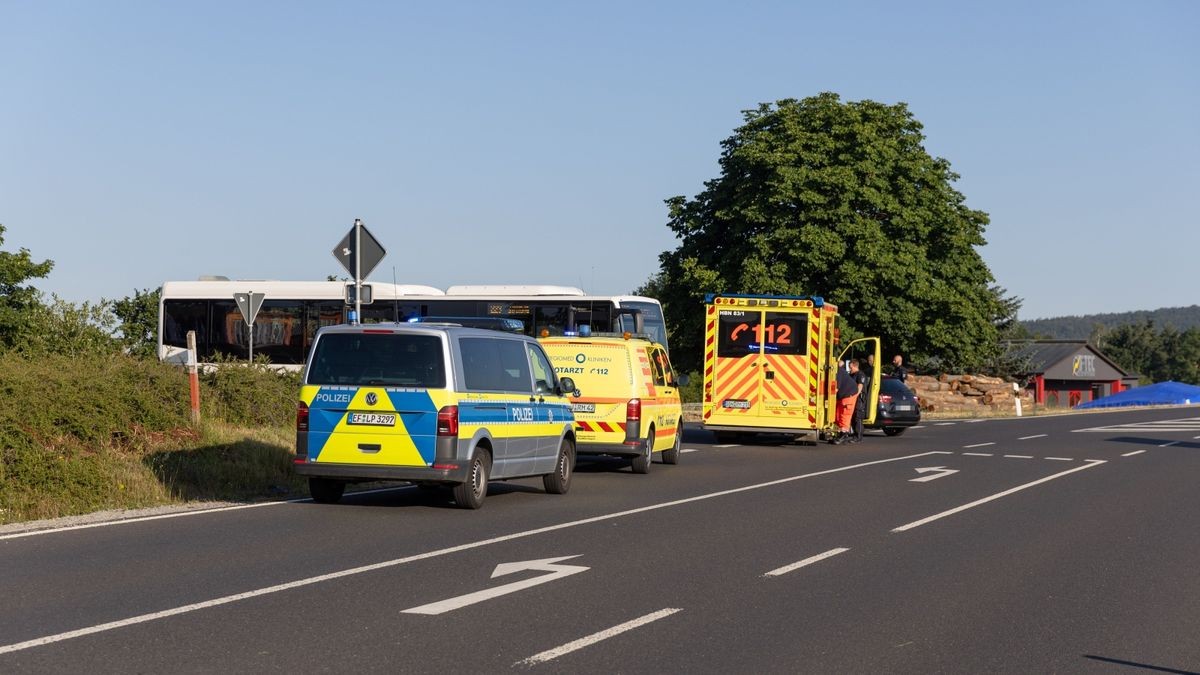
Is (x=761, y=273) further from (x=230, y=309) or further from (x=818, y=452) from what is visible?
(x=818, y=452)

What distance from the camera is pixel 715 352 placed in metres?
28.0

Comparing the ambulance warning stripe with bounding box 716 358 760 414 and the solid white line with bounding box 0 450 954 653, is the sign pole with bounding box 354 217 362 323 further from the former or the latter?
the ambulance warning stripe with bounding box 716 358 760 414

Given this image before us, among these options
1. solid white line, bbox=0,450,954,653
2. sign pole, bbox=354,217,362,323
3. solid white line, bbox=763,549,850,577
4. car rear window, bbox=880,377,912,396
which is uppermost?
sign pole, bbox=354,217,362,323

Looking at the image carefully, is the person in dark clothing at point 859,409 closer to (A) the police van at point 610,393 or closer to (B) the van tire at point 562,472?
(A) the police van at point 610,393

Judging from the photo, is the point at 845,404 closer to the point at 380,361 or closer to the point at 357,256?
the point at 357,256

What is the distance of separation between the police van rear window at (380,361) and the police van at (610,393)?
572 centimetres

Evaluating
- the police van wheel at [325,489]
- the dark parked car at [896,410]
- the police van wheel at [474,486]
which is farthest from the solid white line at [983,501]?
the dark parked car at [896,410]

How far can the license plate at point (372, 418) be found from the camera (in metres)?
14.1

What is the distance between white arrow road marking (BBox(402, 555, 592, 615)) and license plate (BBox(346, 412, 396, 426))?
3.52 metres

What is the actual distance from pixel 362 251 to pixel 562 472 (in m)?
3.70

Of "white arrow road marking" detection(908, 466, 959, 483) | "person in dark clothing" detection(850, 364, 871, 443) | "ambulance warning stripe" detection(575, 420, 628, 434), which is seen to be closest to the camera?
"white arrow road marking" detection(908, 466, 959, 483)

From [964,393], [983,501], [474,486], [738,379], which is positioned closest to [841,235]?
[964,393]

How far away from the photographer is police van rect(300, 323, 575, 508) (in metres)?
14.1

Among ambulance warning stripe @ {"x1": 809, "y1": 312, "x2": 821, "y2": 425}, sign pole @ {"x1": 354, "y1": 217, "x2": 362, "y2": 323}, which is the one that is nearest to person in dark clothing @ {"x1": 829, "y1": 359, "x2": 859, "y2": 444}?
ambulance warning stripe @ {"x1": 809, "y1": 312, "x2": 821, "y2": 425}
